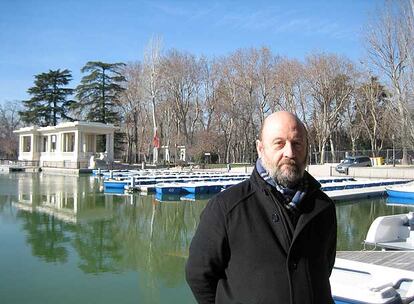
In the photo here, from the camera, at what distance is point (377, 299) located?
176 inches

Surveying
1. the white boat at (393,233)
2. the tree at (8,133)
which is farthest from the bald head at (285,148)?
the tree at (8,133)

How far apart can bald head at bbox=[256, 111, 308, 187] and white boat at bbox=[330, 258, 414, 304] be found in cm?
306

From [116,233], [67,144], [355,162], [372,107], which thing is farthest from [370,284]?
[67,144]

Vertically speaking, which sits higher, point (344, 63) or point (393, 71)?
point (344, 63)

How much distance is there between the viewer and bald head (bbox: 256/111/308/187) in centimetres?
215

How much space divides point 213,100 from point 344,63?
55.6 feet

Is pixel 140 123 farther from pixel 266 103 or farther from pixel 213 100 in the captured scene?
pixel 266 103

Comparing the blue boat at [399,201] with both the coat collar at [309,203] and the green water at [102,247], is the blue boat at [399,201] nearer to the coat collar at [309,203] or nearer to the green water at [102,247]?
the green water at [102,247]

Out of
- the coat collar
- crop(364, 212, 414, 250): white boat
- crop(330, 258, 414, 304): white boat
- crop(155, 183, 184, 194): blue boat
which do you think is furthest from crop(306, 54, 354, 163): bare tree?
the coat collar

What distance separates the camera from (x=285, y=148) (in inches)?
85.4

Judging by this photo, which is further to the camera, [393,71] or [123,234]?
[393,71]

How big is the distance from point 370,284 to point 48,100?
206 feet

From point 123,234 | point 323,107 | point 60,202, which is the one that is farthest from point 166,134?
point 123,234

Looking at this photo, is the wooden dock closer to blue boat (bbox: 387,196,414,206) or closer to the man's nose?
the man's nose
